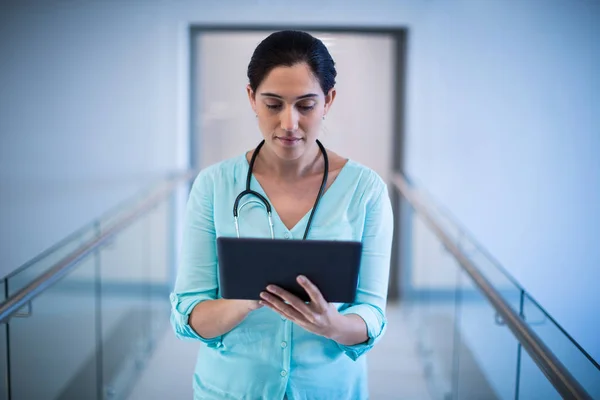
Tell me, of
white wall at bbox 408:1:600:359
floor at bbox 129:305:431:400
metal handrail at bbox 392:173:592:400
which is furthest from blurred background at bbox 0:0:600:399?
metal handrail at bbox 392:173:592:400

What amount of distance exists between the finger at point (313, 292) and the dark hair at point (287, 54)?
0.41m

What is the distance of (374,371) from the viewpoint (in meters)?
3.47

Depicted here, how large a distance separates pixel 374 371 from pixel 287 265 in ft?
Result: 8.26

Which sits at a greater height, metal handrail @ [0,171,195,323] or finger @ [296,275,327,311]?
finger @ [296,275,327,311]

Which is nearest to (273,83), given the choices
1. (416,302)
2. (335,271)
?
(335,271)

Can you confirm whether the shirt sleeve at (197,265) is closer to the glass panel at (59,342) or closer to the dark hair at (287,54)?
the dark hair at (287,54)

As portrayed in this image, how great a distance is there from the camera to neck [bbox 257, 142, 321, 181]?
4.47 ft

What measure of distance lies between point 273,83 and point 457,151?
10.7 ft

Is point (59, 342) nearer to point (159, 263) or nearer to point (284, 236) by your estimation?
point (284, 236)

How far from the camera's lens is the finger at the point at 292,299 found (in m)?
1.13

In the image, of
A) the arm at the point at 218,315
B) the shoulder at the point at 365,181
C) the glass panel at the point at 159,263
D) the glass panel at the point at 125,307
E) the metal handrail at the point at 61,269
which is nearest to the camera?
the arm at the point at 218,315

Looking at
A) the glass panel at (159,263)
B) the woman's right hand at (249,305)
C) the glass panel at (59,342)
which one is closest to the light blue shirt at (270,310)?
the woman's right hand at (249,305)

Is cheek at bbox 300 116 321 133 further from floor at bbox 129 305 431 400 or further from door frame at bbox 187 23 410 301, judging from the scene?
door frame at bbox 187 23 410 301

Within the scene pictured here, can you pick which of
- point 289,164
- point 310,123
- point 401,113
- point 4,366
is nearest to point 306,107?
point 310,123
